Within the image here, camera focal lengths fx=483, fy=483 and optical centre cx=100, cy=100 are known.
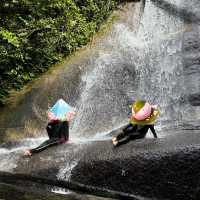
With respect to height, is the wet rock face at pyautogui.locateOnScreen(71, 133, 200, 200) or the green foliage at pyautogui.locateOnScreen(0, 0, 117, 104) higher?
the green foliage at pyautogui.locateOnScreen(0, 0, 117, 104)

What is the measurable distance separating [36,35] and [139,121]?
7.80 m

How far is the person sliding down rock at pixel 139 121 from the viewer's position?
31.3 ft

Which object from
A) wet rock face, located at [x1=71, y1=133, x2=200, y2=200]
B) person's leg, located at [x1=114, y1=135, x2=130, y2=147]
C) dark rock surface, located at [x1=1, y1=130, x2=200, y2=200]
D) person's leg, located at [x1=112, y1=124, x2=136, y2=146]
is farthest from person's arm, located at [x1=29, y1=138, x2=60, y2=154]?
person's leg, located at [x1=114, y1=135, x2=130, y2=147]

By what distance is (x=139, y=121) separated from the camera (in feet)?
31.5

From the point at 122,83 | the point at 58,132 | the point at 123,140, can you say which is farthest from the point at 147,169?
the point at 122,83

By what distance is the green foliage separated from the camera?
15016mm

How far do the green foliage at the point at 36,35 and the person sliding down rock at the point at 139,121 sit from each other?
206 inches

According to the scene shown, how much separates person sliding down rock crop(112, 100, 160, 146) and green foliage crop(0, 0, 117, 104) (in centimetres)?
523

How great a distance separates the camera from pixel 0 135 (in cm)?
1372

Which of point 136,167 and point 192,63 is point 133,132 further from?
point 192,63

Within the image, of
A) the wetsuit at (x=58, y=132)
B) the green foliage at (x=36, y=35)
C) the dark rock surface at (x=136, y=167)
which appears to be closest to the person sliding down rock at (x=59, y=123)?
the wetsuit at (x=58, y=132)

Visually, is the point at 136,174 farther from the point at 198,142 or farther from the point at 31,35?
the point at 31,35

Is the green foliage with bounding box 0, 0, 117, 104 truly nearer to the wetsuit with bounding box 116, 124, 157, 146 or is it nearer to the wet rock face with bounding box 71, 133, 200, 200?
the wetsuit with bounding box 116, 124, 157, 146

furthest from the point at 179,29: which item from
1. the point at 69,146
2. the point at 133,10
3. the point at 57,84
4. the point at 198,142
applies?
the point at 198,142
